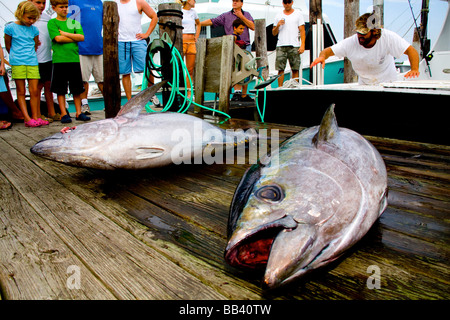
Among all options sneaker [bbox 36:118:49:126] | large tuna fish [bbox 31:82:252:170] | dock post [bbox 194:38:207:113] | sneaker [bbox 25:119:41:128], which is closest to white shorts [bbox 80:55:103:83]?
sneaker [bbox 36:118:49:126]

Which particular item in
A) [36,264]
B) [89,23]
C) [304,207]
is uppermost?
[89,23]

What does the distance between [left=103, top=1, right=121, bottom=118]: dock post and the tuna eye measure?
15.6ft

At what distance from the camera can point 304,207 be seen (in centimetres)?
121

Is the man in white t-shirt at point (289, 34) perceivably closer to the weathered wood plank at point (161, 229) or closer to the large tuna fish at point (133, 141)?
the large tuna fish at point (133, 141)

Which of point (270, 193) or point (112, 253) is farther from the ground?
point (270, 193)

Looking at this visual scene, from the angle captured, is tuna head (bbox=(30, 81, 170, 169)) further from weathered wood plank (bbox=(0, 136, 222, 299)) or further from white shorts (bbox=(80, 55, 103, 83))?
white shorts (bbox=(80, 55, 103, 83))

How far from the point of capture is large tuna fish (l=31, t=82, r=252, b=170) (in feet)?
7.97

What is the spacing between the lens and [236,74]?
5.75 metres

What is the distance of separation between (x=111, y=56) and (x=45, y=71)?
1.81m

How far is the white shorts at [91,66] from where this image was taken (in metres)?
6.19

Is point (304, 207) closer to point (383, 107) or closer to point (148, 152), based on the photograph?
point (148, 152)

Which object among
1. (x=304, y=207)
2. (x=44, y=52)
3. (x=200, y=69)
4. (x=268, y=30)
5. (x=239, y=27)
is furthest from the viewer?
(x=268, y=30)

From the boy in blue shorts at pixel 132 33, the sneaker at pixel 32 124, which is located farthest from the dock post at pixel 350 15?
the sneaker at pixel 32 124

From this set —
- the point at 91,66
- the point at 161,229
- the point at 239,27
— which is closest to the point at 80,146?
the point at 161,229
